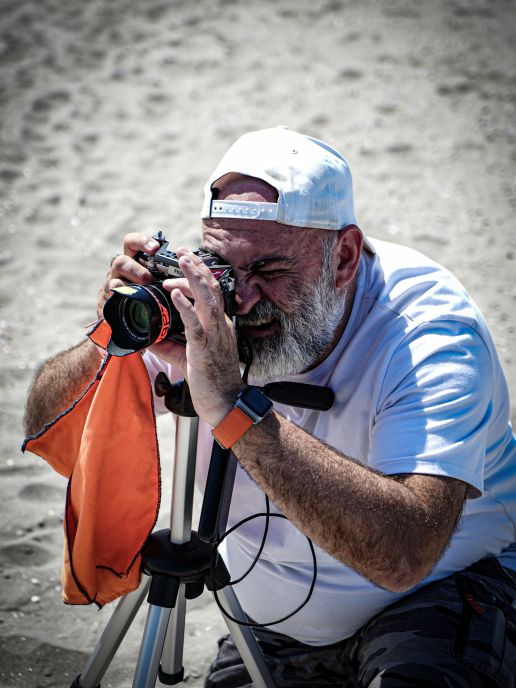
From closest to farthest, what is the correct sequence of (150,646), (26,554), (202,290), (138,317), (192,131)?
(202,290) → (138,317) → (150,646) → (26,554) → (192,131)

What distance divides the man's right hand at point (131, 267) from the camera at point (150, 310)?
0.14 ft

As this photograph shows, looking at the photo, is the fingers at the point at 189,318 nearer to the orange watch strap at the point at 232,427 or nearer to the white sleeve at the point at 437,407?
the orange watch strap at the point at 232,427

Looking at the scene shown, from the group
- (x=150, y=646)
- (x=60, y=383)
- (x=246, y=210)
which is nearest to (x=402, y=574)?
(x=150, y=646)

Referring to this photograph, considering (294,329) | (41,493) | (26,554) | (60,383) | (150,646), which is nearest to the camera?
(150,646)

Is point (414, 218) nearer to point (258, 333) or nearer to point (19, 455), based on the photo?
point (19, 455)

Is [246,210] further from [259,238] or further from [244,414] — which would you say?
[244,414]

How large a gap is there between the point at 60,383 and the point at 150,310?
2.02ft

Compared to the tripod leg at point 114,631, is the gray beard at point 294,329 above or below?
above

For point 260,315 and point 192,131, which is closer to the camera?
point 260,315

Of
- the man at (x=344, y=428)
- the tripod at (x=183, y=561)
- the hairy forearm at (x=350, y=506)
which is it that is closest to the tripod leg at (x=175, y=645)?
the tripod at (x=183, y=561)

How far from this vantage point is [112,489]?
6.08 feet

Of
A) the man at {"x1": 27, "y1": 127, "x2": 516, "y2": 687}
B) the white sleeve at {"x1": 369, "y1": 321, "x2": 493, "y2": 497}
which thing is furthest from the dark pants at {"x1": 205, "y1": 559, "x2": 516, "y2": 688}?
the white sleeve at {"x1": 369, "y1": 321, "x2": 493, "y2": 497}

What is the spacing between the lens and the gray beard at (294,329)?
6.03 ft

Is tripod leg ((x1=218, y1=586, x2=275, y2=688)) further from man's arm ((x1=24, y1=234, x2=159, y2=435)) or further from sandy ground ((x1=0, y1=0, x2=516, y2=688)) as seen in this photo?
sandy ground ((x1=0, y1=0, x2=516, y2=688))
